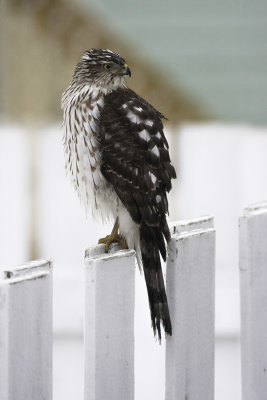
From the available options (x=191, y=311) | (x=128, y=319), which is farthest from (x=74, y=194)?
(x=128, y=319)

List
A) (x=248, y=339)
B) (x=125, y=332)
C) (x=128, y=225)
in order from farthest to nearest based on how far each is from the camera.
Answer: (x=128, y=225) → (x=248, y=339) → (x=125, y=332)

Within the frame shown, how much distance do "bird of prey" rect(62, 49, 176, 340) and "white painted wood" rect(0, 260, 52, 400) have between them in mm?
593

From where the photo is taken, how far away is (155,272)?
2.46m

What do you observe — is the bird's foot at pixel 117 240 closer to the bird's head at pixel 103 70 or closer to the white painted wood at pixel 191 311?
the white painted wood at pixel 191 311

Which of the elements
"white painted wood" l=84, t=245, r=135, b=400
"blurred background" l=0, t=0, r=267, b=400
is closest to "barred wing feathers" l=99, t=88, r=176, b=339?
"white painted wood" l=84, t=245, r=135, b=400

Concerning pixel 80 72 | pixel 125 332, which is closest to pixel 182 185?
pixel 80 72

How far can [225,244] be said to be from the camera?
4863 mm

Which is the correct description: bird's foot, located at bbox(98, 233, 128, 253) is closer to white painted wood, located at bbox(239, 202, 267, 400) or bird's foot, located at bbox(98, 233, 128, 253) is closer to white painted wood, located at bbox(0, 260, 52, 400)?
white painted wood, located at bbox(239, 202, 267, 400)

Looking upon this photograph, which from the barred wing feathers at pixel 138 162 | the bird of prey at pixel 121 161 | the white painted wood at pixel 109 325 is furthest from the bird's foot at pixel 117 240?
the white painted wood at pixel 109 325

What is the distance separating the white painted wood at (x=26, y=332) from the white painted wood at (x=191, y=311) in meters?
0.44

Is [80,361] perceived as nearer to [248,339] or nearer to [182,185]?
[182,185]

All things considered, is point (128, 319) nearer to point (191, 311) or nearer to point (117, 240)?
point (191, 311)

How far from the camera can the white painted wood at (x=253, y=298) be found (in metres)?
2.40

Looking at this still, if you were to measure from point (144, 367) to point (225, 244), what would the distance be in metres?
1.03
